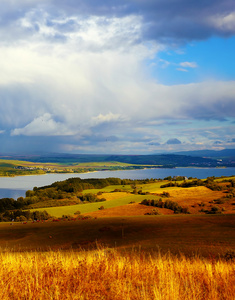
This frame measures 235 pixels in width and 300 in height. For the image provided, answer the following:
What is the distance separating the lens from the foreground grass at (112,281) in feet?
18.0

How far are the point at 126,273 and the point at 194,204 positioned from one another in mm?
40685

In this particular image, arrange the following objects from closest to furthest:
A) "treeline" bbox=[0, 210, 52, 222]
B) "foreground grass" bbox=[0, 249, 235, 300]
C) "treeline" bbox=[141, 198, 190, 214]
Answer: "foreground grass" bbox=[0, 249, 235, 300] → "treeline" bbox=[141, 198, 190, 214] → "treeline" bbox=[0, 210, 52, 222]

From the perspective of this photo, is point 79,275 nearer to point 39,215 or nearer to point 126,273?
point 126,273

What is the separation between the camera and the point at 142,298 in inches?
207

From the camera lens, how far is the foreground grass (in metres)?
5.49

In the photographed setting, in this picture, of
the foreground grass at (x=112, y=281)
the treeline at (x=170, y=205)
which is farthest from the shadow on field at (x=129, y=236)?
the treeline at (x=170, y=205)

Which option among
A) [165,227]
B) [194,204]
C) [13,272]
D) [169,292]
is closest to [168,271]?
[169,292]

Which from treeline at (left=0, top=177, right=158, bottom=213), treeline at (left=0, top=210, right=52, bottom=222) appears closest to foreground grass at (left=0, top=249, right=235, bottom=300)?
treeline at (left=0, top=210, right=52, bottom=222)

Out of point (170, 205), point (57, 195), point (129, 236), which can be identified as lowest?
point (57, 195)

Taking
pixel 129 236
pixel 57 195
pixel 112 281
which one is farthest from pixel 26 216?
pixel 112 281

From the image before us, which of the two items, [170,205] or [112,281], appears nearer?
[112,281]

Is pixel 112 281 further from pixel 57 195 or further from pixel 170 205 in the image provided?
pixel 57 195

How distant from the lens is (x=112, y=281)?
634 cm

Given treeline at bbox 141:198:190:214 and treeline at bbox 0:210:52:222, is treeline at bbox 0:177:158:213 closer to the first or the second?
treeline at bbox 0:210:52:222
